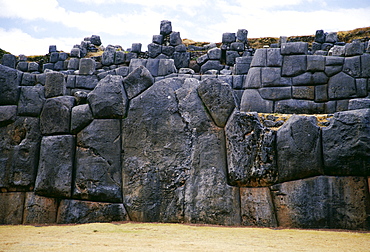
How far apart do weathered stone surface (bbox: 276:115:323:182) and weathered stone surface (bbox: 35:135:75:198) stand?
421 cm

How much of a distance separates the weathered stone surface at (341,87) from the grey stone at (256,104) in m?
2.03

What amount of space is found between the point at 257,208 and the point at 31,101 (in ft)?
17.6

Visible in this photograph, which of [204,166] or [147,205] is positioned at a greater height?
[204,166]

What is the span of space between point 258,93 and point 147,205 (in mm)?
6924

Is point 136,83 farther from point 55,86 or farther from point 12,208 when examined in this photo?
point 12,208

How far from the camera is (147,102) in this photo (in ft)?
26.5

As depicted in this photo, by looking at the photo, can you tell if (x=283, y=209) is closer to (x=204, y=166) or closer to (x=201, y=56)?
(x=204, y=166)

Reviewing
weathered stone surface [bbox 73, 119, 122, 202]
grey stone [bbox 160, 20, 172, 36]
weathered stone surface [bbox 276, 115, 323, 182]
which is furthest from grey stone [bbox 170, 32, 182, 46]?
weathered stone surface [bbox 276, 115, 323, 182]

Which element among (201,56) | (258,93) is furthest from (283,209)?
(201,56)

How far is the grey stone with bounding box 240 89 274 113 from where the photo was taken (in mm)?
12844

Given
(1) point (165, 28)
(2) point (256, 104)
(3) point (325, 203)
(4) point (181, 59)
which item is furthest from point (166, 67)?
(3) point (325, 203)

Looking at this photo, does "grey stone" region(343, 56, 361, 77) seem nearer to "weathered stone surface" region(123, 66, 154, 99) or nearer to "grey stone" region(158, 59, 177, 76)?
"weathered stone surface" region(123, 66, 154, 99)

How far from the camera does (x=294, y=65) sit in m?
13.2

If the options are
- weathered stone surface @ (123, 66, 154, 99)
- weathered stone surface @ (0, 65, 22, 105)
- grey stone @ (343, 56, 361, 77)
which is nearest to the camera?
weathered stone surface @ (123, 66, 154, 99)
